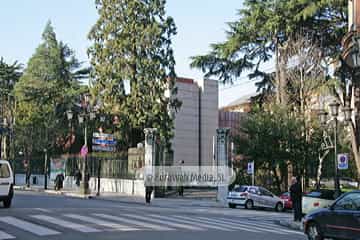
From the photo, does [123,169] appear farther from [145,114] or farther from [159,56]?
[159,56]

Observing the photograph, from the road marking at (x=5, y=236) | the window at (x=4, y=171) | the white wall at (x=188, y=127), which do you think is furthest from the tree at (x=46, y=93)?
the road marking at (x=5, y=236)

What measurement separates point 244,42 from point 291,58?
172 inches

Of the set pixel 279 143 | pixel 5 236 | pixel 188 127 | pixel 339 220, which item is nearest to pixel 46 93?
pixel 188 127

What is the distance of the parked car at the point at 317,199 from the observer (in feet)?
73.2

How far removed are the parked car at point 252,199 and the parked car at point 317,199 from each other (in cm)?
711

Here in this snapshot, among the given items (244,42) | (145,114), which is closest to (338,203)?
(244,42)

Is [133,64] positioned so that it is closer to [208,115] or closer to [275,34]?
[275,34]

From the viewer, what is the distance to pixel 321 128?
125 ft

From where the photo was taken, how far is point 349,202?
12.5 meters

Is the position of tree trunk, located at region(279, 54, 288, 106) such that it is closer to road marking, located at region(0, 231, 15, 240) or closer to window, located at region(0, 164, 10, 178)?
window, located at region(0, 164, 10, 178)

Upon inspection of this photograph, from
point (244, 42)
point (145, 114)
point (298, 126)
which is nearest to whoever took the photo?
point (298, 126)

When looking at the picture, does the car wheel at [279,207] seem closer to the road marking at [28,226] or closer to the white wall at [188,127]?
the road marking at [28,226]

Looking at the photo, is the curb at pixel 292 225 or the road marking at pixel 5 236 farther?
the curb at pixel 292 225

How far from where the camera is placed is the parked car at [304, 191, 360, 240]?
12039 mm
